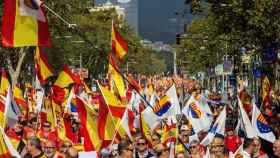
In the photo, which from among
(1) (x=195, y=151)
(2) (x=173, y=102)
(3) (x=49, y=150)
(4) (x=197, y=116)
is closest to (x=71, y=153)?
(3) (x=49, y=150)

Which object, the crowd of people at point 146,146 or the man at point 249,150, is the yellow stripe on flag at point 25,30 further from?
the man at point 249,150

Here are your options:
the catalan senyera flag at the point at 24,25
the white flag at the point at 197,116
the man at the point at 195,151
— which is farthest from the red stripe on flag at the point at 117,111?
the white flag at the point at 197,116

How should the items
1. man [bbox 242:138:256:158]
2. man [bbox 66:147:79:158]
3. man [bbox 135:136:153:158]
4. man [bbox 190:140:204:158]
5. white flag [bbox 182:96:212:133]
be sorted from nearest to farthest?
man [bbox 66:147:79:158]
man [bbox 135:136:153:158]
man [bbox 242:138:256:158]
man [bbox 190:140:204:158]
white flag [bbox 182:96:212:133]

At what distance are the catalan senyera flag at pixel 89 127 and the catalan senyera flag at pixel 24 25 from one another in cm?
130

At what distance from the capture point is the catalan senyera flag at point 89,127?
13.2 meters

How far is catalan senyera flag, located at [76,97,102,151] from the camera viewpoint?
13.2 metres

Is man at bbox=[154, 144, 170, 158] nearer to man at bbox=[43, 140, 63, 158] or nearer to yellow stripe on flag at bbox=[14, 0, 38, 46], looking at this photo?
man at bbox=[43, 140, 63, 158]

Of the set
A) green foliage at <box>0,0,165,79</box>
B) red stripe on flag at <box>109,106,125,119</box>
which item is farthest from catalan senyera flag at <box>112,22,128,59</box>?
red stripe on flag at <box>109,106,125,119</box>

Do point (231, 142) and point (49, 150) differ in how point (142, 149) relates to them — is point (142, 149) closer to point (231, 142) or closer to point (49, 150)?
point (49, 150)

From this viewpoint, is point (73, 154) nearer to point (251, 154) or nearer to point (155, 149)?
point (155, 149)

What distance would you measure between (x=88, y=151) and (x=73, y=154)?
1506 millimetres

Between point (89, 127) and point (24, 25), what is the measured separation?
180 centimetres

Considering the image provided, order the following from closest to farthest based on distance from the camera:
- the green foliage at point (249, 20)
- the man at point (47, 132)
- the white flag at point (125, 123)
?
the white flag at point (125, 123), the man at point (47, 132), the green foliage at point (249, 20)

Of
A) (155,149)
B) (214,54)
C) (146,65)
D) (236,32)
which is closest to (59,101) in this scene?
(155,149)
